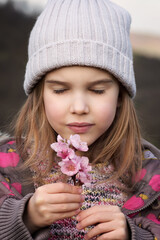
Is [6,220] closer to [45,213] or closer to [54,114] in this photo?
[45,213]

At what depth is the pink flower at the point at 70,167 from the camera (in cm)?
133

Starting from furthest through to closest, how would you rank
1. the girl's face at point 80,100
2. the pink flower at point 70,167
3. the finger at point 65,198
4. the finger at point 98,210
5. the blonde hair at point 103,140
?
the blonde hair at point 103,140
the girl's face at point 80,100
the finger at point 98,210
the finger at point 65,198
the pink flower at point 70,167

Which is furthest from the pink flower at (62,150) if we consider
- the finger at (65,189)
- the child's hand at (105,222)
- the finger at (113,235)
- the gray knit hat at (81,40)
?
the gray knit hat at (81,40)

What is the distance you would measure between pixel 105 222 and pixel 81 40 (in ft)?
2.81

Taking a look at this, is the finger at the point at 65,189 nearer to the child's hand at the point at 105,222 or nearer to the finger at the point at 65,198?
the finger at the point at 65,198

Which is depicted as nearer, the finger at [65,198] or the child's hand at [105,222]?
the finger at [65,198]

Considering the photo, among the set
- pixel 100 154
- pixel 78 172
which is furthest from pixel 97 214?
pixel 100 154

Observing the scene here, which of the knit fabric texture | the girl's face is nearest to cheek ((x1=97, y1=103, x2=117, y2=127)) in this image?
the girl's face

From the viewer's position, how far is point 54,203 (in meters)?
1.53

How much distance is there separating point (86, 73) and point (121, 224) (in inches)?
27.4

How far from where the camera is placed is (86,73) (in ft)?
6.09

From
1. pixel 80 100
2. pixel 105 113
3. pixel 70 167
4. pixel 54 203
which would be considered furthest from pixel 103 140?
pixel 70 167

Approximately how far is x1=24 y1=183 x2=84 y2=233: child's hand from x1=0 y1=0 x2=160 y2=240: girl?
0.7 inches

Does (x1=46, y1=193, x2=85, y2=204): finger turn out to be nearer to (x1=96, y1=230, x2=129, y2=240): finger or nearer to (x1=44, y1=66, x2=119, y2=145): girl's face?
(x1=96, y1=230, x2=129, y2=240): finger
